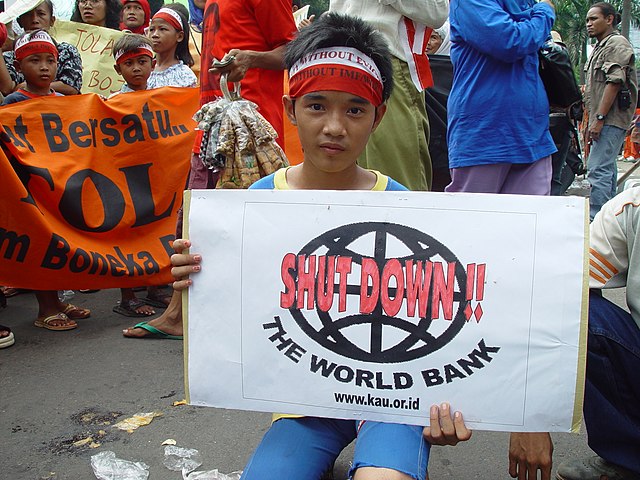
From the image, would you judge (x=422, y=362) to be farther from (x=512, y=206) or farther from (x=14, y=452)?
(x=14, y=452)

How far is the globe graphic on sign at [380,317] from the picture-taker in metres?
1.52

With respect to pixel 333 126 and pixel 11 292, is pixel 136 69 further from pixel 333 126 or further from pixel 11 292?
pixel 333 126

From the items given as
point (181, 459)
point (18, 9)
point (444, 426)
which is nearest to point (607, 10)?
point (18, 9)

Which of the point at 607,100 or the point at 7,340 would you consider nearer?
the point at 7,340

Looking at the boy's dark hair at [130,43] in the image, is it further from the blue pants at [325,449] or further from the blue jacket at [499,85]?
the blue pants at [325,449]

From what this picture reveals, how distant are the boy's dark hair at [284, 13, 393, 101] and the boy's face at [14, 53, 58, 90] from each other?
8.83 feet

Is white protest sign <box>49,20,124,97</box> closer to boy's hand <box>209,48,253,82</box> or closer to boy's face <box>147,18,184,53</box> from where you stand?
boy's face <box>147,18,184,53</box>

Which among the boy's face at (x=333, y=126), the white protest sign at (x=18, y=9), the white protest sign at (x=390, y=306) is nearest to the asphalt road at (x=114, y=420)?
the white protest sign at (x=390, y=306)

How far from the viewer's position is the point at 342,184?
6.31ft

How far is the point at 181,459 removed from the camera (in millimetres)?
2375

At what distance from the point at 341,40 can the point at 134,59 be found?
299cm

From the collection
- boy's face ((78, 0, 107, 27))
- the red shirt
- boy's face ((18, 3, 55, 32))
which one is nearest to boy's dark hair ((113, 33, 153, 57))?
boy's face ((18, 3, 55, 32))

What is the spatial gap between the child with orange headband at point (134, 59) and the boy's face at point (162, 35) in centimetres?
8

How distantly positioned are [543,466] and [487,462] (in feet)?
2.53
